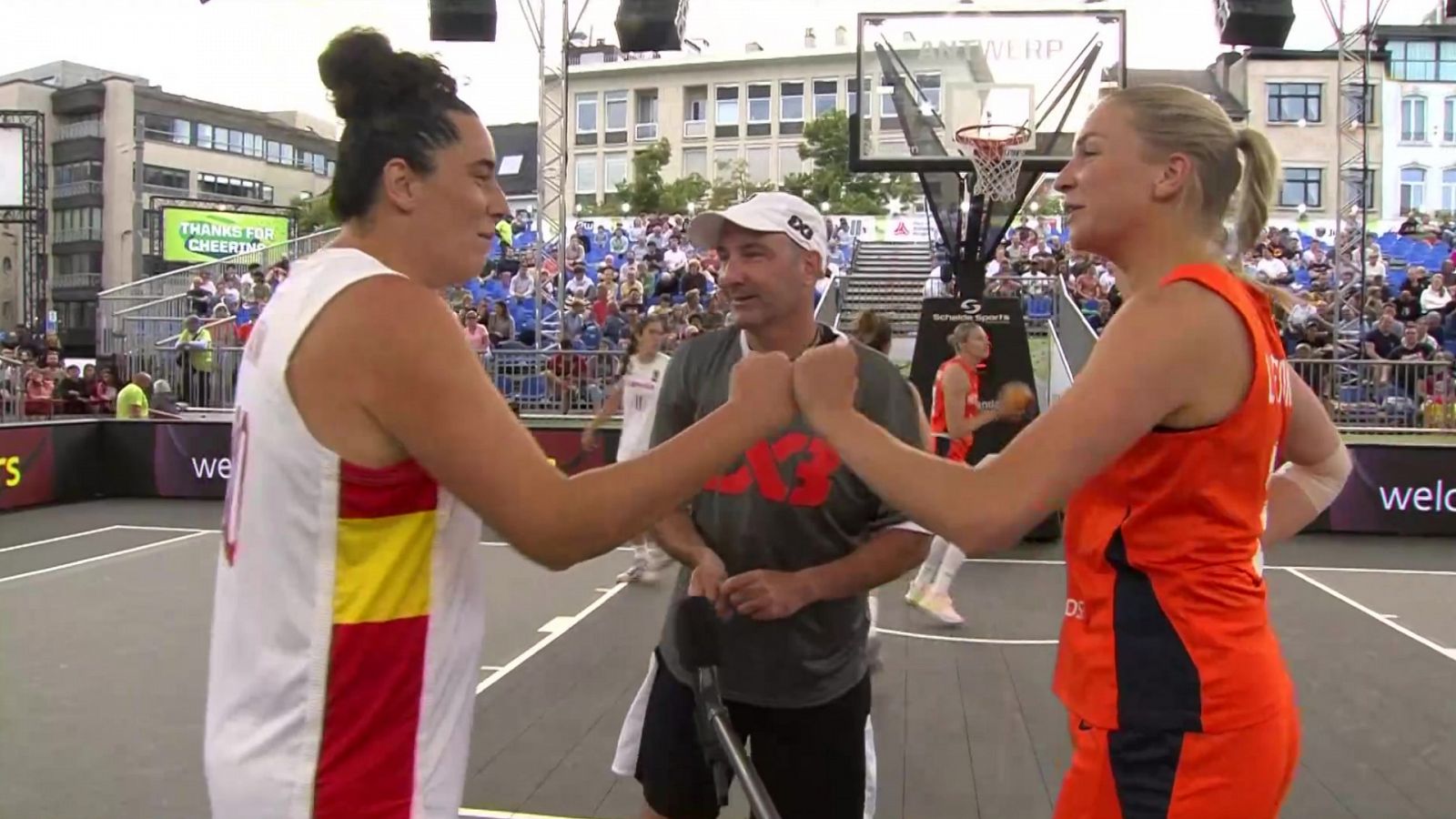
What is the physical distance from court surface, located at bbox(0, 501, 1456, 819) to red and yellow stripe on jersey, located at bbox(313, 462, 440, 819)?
9.65 ft

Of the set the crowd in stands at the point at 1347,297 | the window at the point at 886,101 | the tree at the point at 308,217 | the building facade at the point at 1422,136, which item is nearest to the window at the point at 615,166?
the tree at the point at 308,217

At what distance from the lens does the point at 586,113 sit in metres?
69.6

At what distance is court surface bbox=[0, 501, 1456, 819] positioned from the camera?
4766mm

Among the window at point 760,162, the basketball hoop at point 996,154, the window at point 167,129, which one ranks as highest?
the window at point 167,129

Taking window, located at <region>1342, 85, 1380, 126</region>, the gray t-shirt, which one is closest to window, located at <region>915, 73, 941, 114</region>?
the gray t-shirt

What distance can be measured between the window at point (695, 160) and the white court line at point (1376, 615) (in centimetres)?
5833

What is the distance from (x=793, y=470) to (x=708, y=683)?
0.66 metres

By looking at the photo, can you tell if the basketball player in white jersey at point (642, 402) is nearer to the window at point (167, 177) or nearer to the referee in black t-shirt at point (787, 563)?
the referee in black t-shirt at point (787, 563)

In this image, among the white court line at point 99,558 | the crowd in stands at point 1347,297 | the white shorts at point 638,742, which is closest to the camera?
the white shorts at point 638,742

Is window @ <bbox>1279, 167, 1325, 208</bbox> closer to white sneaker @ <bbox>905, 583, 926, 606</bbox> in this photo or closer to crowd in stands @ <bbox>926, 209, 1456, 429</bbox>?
crowd in stands @ <bbox>926, 209, 1456, 429</bbox>

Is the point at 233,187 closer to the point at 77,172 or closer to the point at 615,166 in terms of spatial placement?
the point at 77,172

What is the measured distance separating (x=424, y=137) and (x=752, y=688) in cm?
155

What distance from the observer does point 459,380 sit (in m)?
1.62

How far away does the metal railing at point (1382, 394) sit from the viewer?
14.8 m
